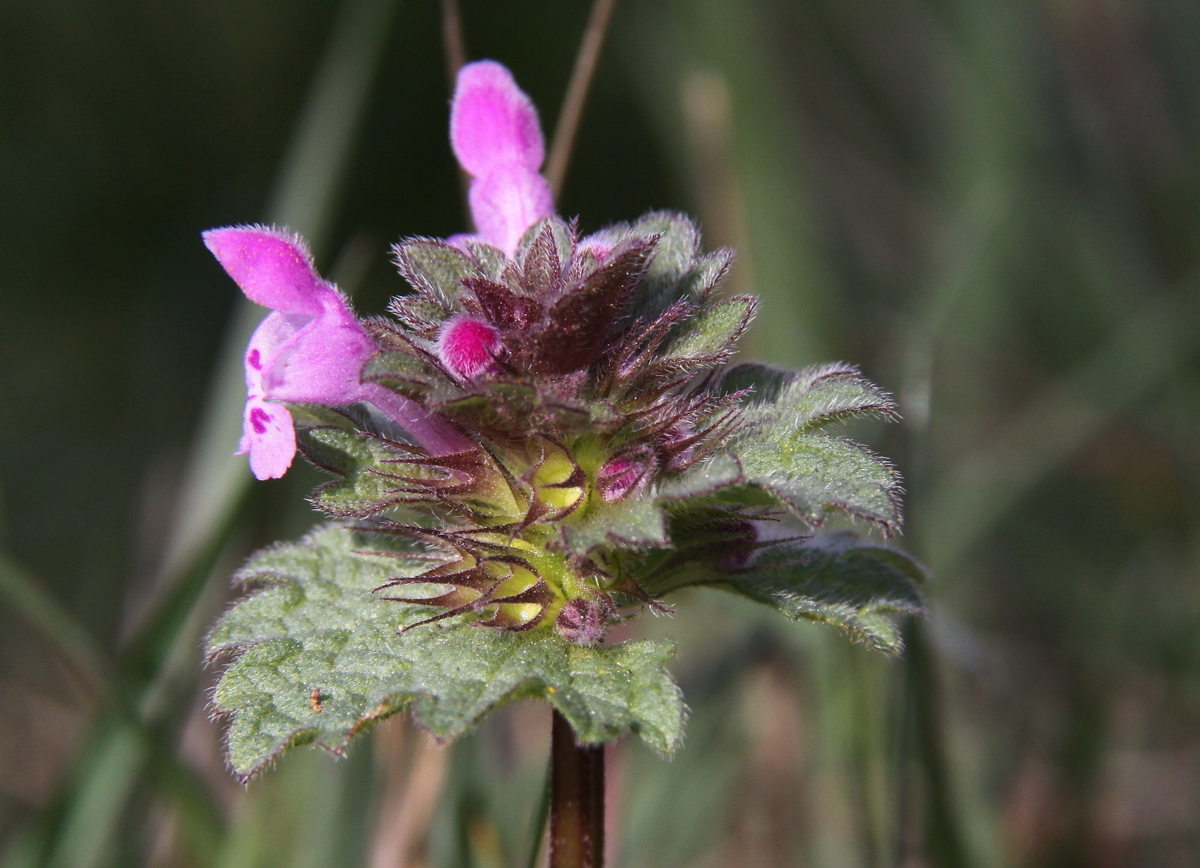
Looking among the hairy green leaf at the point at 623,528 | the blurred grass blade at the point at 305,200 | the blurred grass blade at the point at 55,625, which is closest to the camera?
the hairy green leaf at the point at 623,528

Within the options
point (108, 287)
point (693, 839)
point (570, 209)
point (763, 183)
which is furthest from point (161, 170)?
point (693, 839)

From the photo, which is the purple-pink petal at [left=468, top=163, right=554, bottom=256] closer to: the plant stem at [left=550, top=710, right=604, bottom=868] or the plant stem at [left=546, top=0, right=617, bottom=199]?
the plant stem at [left=550, top=710, right=604, bottom=868]

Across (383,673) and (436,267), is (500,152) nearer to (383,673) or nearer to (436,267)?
(436,267)

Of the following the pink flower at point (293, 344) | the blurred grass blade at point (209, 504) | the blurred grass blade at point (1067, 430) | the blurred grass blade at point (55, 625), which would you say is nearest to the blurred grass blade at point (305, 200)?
the blurred grass blade at point (209, 504)

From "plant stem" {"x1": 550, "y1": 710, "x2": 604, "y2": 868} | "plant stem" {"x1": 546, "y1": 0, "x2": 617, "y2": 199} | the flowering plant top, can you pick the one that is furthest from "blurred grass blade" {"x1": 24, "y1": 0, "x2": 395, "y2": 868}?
"plant stem" {"x1": 550, "y1": 710, "x2": 604, "y2": 868}

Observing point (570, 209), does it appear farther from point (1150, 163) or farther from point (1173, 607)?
point (1173, 607)

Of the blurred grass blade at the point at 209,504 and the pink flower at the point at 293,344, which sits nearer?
the pink flower at the point at 293,344

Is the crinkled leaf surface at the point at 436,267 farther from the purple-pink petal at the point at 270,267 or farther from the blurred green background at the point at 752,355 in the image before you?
the blurred green background at the point at 752,355
